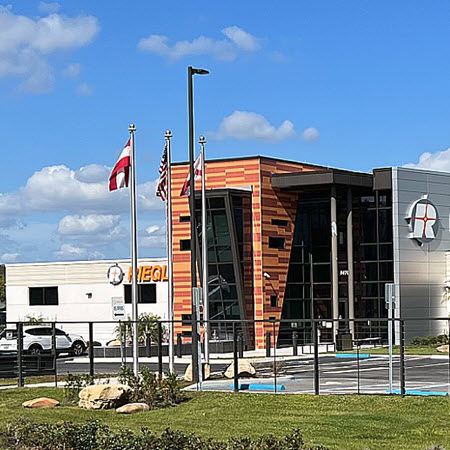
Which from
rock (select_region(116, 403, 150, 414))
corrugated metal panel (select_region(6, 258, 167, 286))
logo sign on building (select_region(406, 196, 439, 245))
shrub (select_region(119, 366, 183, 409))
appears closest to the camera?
rock (select_region(116, 403, 150, 414))

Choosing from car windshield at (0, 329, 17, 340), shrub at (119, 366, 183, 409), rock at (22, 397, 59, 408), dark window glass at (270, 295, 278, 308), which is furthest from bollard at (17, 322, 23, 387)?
dark window glass at (270, 295, 278, 308)

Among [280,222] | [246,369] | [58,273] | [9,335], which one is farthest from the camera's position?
[58,273]

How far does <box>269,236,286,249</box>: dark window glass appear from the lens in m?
50.8

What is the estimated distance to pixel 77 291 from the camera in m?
59.8

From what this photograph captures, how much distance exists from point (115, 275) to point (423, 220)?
692 inches

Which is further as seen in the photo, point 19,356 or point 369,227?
point 369,227

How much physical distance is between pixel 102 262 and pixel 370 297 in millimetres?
16354

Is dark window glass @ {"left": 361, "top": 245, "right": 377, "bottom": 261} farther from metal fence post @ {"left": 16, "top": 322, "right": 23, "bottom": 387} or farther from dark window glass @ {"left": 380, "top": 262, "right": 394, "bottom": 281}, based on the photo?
metal fence post @ {"left": 16, "top": 322, "right": 23, "bottom": 387}

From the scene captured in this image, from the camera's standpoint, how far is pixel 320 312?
53.9 metres

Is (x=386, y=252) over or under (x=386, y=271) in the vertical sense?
over

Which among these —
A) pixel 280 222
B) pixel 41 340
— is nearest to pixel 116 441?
pixel 41 340

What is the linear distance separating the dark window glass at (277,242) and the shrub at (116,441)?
114 feet

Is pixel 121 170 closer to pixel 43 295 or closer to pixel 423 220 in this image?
pixel 423 220

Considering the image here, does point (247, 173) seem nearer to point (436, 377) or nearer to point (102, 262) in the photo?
point (102, 262)
